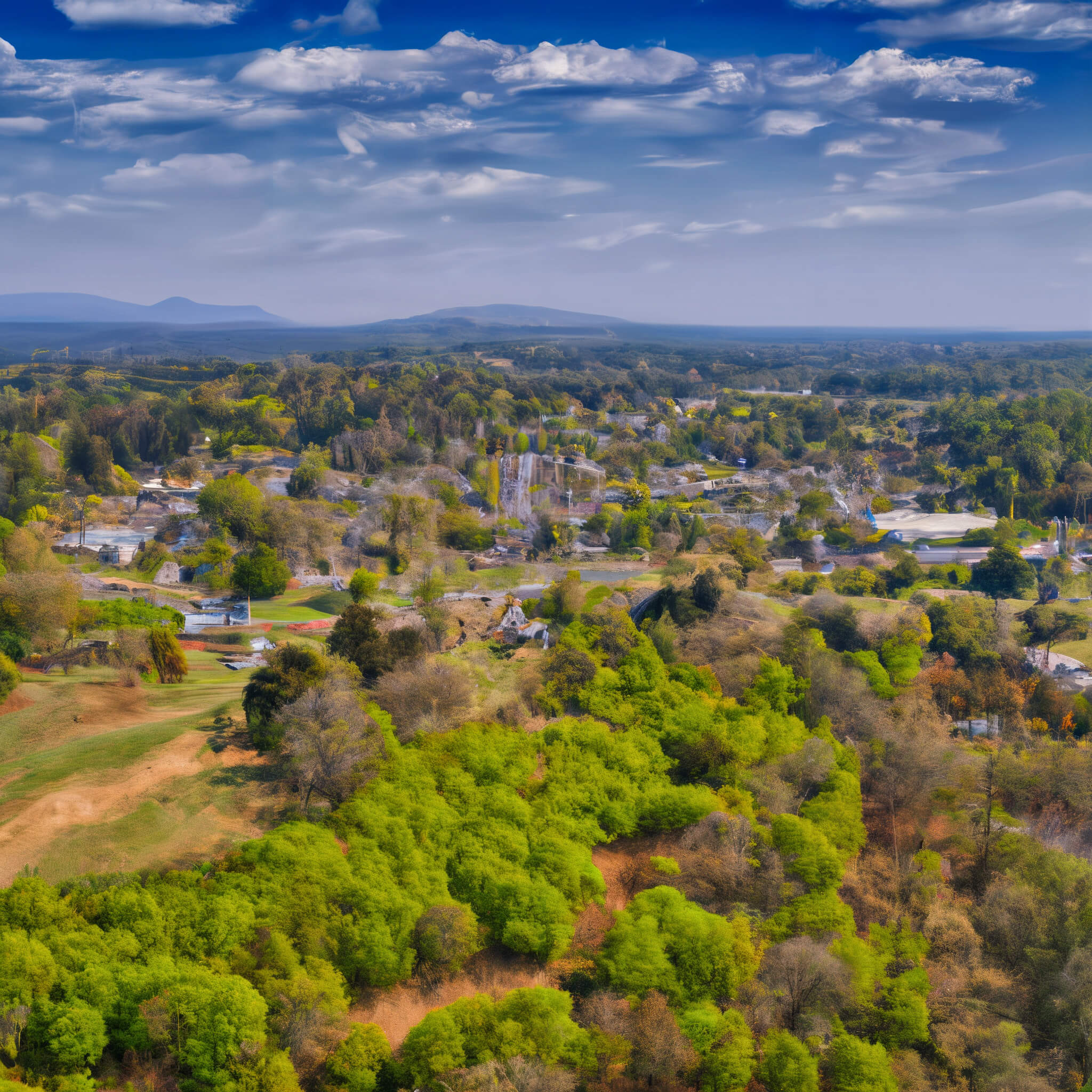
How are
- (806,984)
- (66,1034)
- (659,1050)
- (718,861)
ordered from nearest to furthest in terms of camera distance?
(66,1034)
(659,1050)
(806,984)
(718,861)

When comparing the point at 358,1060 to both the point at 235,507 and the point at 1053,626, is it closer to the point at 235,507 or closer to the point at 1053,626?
the point at 1053,626

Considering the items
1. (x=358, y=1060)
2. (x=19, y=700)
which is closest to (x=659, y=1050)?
(x=358, y=1060)

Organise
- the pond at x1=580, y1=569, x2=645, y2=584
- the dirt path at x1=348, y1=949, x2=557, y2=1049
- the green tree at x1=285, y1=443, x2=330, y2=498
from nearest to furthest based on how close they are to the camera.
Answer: the dirt path at x1=348, y1=949, x2=557, y2=1049
the pond at x1=580, y1=569, x2=645, y2=584
the green tree at x1=285, y1=443, x2=330, y2=498

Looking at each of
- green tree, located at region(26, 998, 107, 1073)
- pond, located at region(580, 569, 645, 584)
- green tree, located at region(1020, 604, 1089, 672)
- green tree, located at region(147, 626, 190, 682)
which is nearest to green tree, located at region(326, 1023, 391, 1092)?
green tree, located at region(26, 998, 107, 1073)

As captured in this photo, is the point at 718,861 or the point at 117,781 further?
the point at 117,781

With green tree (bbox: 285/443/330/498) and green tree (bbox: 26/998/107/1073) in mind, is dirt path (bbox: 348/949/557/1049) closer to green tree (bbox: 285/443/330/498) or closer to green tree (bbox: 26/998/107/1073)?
green tree (bbox: 26/998/107/1073)

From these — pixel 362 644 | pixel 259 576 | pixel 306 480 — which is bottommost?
pixel 259 576

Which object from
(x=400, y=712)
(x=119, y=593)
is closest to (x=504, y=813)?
(x=400, y=712)
